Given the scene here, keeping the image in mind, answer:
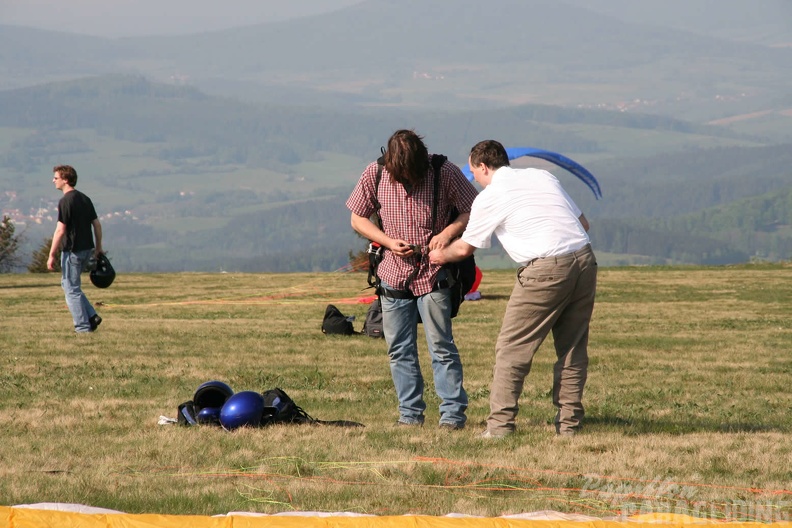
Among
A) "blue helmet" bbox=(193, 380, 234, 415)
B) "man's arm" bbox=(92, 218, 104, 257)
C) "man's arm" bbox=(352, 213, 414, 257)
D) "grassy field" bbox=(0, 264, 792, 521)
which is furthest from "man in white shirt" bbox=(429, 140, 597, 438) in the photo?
"man's arm" bbox=(92, 218, 104, 257)

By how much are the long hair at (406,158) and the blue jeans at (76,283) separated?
768 cm

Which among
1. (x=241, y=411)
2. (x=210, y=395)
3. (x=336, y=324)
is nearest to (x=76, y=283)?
(x=336, y=324)

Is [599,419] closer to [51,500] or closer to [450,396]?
[450,396]

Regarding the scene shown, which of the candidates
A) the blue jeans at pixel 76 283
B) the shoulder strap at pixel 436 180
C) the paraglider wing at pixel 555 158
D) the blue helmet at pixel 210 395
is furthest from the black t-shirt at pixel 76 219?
the paraglider wing at pixel 555 158

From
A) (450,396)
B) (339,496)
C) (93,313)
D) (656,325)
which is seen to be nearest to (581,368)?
(450,396)

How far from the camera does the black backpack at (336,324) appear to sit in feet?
52.3

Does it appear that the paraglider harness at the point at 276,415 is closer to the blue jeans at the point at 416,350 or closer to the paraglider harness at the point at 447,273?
the blue jeans at the point at 416,350

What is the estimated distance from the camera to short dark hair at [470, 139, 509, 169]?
7.26m

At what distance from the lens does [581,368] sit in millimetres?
7539

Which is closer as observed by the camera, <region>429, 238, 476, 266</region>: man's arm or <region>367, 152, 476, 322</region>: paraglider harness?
<region>429, 238, 476, 266</region>: man's arm

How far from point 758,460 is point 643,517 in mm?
2041

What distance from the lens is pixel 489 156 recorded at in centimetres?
726

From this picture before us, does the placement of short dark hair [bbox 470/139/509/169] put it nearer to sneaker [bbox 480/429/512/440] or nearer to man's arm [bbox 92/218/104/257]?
sneaker [bbox 480/429/512/440]

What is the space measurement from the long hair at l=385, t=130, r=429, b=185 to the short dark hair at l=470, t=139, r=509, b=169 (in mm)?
362
